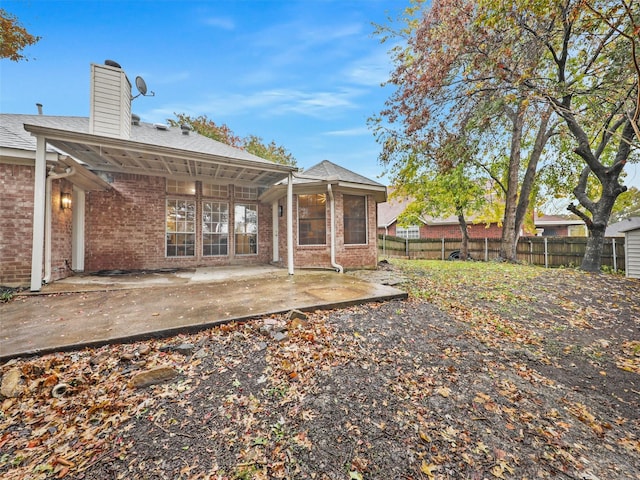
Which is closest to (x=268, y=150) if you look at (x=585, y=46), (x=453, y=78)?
(x=453, y=78)

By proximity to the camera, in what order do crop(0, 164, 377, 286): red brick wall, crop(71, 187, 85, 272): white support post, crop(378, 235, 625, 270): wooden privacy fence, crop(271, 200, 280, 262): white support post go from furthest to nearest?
crop(378, 235, 625, 270): wooden privacy fence < crop(271, 200, 280, 262): white support post < crop(71, 187, 85, 272): white support post < crop(0, 164, 377, 286): red brick wall

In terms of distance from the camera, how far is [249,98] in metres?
13.4

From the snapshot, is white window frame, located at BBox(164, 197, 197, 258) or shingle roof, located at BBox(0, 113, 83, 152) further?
white window frame, located at BBox(164, 197, 197, 258)

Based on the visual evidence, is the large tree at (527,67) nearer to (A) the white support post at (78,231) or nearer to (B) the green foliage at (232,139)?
(A) the white support post at (78,231)

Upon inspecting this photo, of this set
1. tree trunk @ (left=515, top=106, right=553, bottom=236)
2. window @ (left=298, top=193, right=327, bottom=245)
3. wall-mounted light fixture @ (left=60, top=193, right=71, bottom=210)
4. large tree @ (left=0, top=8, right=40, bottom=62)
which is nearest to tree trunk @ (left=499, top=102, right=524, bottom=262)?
tree trunk @ (left=515, top=106, right=553, bottom=236)

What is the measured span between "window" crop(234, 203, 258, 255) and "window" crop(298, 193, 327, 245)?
223 centimetres

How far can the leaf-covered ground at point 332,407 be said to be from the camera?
1.63m

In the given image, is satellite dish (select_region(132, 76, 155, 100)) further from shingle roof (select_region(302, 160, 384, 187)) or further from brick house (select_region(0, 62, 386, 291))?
shingle roof (select_region(302, 160, 384, 187))

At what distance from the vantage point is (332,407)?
2070 millimetres

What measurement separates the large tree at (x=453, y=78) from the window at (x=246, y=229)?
5199 millimetres

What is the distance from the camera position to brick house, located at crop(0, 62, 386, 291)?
4.91m

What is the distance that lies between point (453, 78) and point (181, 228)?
8636mm

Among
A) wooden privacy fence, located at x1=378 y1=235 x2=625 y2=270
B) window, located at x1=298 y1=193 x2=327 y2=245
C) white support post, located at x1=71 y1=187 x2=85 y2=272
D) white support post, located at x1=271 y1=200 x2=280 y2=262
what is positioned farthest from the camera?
wooden privacy fence, located at x1=378 y1=235 x2=625 y2=270

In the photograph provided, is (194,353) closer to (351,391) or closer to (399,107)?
(351,391)
